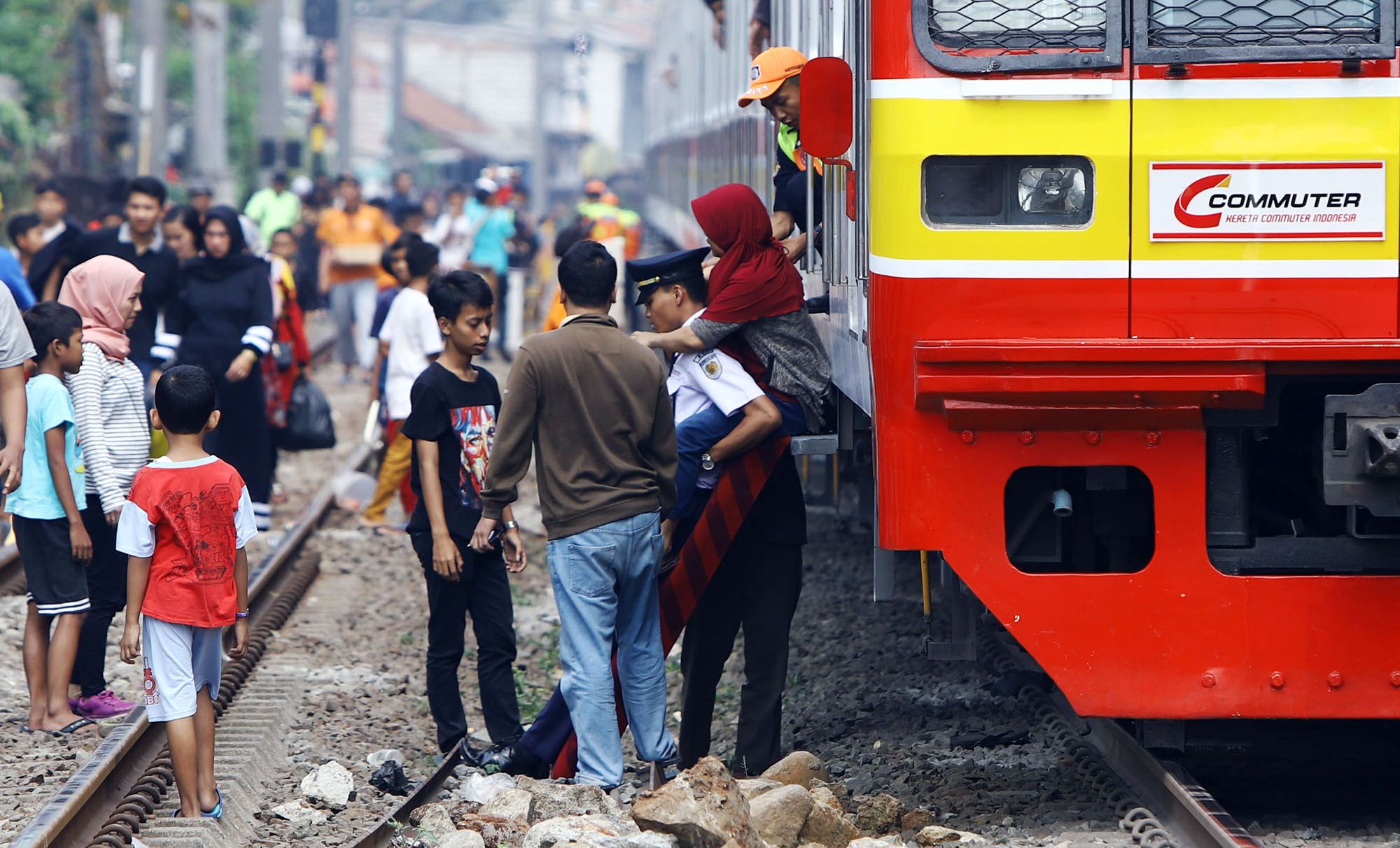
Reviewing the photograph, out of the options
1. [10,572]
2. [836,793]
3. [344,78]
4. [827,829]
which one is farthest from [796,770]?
[344,78]

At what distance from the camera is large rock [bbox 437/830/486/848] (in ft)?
15.9

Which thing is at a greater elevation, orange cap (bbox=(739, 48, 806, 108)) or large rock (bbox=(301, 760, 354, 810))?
orange cap (bbox=(739, 48, 806, 108))

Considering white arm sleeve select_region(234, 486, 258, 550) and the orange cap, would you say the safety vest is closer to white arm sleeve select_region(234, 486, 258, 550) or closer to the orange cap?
the orange cap

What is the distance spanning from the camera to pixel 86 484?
638cm

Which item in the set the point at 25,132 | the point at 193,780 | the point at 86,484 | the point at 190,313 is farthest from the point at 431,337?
the point at 25,132

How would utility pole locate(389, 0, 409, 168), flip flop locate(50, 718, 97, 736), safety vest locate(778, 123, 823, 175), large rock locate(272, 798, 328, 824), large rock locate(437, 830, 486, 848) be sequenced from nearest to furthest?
large rock locate(437, 830, 486, 848) → large rock locate(272, 798, 328, 824) → flip flop locate(50, 718, 97, 736) → safety vest locate(778, 123, 823, 175) → utility pole locate(389, 0, 409, 168)

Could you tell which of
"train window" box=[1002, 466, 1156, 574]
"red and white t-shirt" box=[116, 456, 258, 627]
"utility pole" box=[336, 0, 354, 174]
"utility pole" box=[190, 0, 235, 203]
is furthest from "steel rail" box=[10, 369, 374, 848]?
"utility pole" box=[336, 0, 354, 174]

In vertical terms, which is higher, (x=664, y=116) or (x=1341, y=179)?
(x=664, y=116)

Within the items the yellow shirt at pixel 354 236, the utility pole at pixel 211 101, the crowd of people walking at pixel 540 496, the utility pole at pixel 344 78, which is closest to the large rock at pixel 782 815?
the crowd of people walking at pixel 540 496

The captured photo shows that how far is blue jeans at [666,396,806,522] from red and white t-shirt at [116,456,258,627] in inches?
52.7

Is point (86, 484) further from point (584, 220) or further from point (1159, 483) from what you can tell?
point (584, 220)

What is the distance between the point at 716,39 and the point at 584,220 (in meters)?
4.14

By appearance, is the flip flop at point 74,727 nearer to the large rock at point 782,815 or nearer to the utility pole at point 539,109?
the large rock at point 782,815

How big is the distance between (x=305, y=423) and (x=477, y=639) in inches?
172
